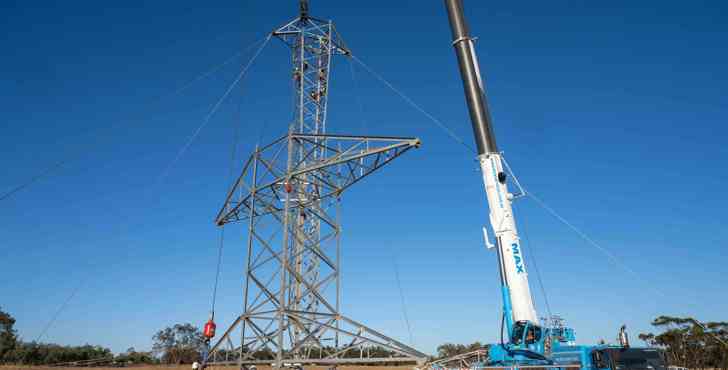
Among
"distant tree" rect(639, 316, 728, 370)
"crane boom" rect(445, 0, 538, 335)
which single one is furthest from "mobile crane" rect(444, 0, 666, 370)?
"distant tree" rect(639, 316, 728, 370)

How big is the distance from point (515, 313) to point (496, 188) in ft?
14.0

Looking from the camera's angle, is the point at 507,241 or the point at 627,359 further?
the point at 507,241

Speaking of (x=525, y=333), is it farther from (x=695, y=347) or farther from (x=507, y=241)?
(x=695, y=347)

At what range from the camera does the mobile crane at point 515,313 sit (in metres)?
13.2

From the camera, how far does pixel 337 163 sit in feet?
70.0

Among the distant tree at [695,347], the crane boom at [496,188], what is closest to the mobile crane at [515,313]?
the crane boom at [496,188]

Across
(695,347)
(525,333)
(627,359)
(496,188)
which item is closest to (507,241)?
(496,188)

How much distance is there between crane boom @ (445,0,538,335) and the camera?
1473 cm

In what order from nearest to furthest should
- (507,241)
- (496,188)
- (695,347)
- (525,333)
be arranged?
(525,333), (507,241), (496,188), (695,347)

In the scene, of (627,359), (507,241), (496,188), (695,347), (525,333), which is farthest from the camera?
(695,347)

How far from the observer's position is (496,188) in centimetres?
1647

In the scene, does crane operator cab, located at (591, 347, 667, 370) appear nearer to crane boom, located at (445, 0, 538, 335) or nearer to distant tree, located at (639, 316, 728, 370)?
crane boom, located at (445, 0, 538, 335)

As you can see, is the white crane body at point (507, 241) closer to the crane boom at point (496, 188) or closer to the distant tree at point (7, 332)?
the crane boom at point (496, 188)

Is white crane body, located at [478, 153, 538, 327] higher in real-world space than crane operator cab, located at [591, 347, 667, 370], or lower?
higher
